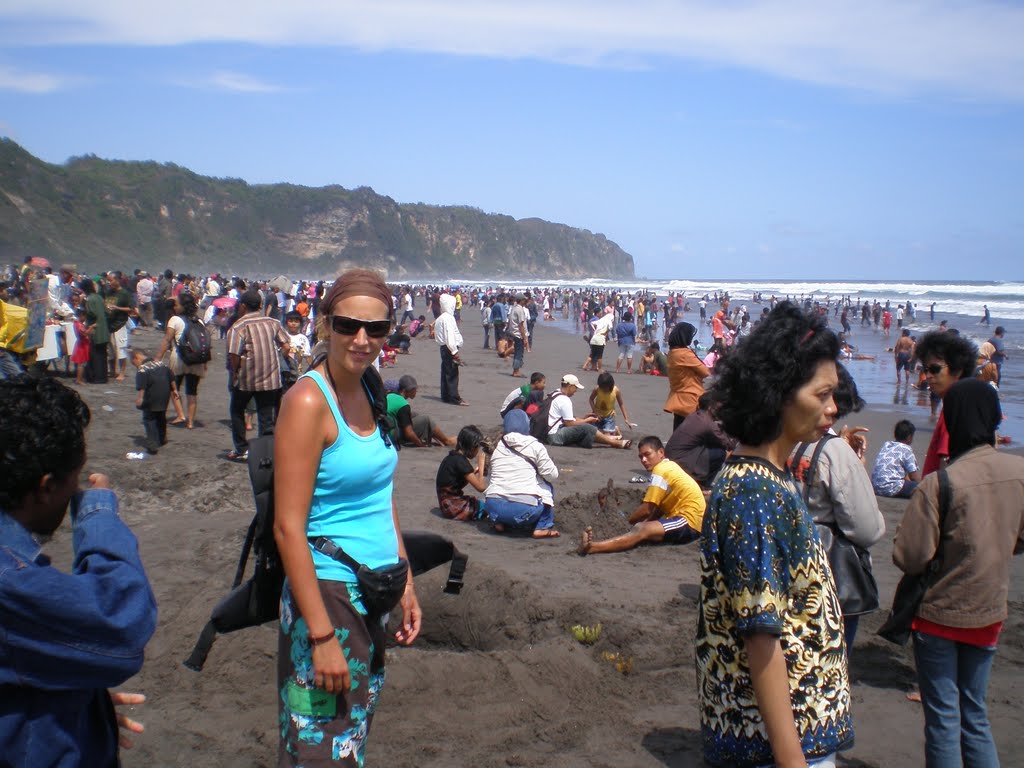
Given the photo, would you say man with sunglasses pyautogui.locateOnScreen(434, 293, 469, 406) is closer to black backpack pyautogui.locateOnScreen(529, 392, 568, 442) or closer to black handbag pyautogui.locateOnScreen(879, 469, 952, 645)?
black backpack pyautogui.locateOnScreen(529, 392, 568, 442)

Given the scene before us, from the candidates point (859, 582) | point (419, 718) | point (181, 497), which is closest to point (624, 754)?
point (419, 718)

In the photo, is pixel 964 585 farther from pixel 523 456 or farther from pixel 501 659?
pixel 523 456

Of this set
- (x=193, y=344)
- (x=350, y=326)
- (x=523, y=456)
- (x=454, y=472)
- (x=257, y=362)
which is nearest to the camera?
(x=350, y=326)

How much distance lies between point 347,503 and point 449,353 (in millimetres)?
12625

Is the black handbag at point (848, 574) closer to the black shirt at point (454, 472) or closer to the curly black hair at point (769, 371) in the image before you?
the curly black hair at point (769, 371)

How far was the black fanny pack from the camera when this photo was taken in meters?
2.35

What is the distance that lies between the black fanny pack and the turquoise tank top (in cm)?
1

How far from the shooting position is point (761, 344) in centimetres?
217

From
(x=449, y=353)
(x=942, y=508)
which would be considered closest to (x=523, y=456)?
(x=942, y=508)

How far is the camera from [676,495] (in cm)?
750

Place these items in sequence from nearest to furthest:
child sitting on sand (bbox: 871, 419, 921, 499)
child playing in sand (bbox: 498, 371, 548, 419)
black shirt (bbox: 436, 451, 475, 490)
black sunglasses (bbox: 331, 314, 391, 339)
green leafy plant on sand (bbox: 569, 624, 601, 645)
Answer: black sunglasses (bbox: 331, 314, 391, 339) → green leafy plant on sand (bbox: 569, 624, 601, 645) → black shirt (bbox: 436, 451, 475, 490) → child sitting on sand (bbox: 871, 419, 921, 499) → child playing in sand (bbox: 498, 371, 548, 419)

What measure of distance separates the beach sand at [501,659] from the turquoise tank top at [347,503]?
6.53ft

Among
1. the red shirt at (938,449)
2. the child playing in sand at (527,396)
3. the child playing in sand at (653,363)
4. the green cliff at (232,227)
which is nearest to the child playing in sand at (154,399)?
the child playing in sand at (527,396)


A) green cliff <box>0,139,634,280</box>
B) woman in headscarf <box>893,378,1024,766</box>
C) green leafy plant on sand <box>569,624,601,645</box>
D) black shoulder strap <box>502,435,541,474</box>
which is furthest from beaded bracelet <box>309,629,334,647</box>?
green cliff <box>0,139,634,280</box>
